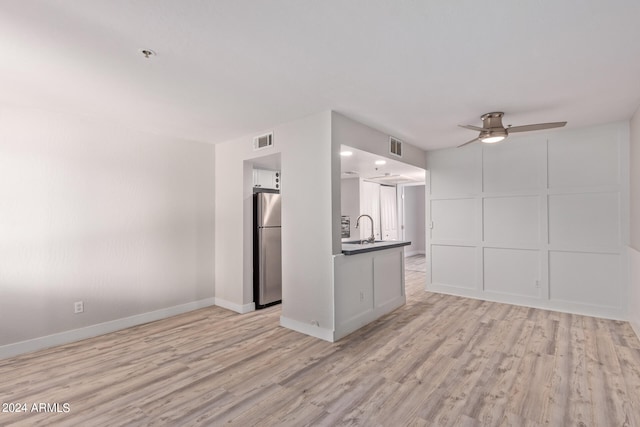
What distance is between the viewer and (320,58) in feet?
7.21

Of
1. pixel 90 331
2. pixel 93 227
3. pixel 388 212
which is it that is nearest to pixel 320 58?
pixel 93 227

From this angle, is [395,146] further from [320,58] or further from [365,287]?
[320,58]

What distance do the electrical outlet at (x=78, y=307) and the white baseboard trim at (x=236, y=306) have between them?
1.69 metres

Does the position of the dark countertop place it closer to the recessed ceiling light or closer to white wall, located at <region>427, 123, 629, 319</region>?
white wall, located at <region>427, 123, 629, 319</region>

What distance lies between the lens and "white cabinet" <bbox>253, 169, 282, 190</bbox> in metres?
4.89

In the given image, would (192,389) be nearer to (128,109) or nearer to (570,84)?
(128,109)

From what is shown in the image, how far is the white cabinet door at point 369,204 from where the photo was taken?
705 centimetres

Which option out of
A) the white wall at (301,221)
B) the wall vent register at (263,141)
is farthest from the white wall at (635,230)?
the wall vent register at (263,141)

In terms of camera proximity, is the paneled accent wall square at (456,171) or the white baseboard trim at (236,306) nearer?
the white baseboard trim at (236,306)

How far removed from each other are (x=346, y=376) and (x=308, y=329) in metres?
1.01

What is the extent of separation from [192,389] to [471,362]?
2.38 meters

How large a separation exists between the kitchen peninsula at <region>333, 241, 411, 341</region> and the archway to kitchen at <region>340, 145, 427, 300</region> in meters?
0.98

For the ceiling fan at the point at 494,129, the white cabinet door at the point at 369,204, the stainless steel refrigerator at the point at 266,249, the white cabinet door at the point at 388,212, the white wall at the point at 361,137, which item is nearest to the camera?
the ceiling fan at the point at 494,129

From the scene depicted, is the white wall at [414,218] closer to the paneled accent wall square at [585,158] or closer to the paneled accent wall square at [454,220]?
the paneled accent wall square at [454,220]
